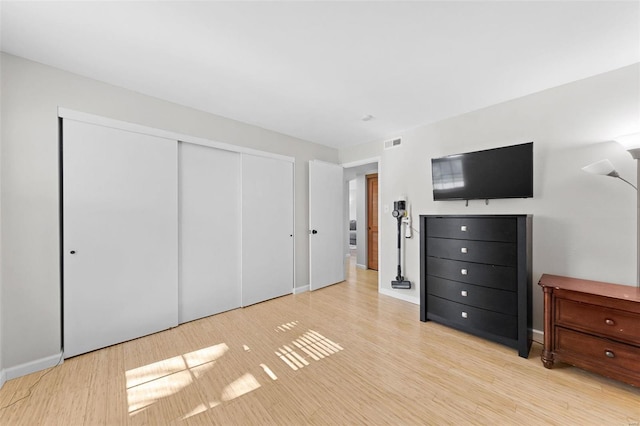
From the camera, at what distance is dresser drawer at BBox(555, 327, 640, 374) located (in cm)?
169

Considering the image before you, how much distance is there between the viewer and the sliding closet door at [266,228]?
336cm

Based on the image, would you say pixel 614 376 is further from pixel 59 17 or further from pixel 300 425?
pixel 59 17

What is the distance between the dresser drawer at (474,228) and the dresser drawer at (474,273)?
0.90 ft

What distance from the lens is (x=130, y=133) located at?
2.45 metres

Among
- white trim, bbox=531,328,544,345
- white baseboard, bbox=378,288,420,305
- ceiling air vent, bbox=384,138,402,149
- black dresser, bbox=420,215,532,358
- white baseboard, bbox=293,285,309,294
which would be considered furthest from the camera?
white baseboard, bbox=293,285,309,294

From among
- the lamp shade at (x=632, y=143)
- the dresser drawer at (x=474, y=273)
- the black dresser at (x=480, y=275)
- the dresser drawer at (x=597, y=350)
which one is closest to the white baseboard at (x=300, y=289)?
the black dresser at (x=480, y=275)

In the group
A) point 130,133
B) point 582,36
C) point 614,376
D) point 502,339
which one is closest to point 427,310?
point 502,339

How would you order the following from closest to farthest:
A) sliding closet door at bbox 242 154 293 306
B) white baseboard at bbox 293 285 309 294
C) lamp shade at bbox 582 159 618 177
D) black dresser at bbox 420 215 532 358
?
lamp shade at bbox 582 159 618 177 → black dresser at bbox 420 215 532 358 → sliding closet door at bbox 242 154 293 306 → white baseboard at bbox 293 285 309 294

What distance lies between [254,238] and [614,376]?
3.55 m

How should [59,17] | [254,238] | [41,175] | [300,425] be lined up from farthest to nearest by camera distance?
[254,238]
[41,175]
[59,17]
[300,425]

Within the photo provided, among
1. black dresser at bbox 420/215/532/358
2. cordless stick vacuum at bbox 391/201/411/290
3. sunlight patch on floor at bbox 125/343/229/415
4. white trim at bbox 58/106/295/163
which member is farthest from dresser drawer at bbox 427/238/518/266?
white trim at bbox 58/106/295/163

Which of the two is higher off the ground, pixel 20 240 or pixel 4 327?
pixel 20 240

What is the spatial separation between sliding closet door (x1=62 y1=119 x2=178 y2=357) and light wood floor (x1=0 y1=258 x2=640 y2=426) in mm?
234

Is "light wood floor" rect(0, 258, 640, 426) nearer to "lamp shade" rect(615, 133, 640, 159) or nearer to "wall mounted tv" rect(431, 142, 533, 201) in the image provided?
"wall mounted tv" rect(431, 142, 533, 201)
